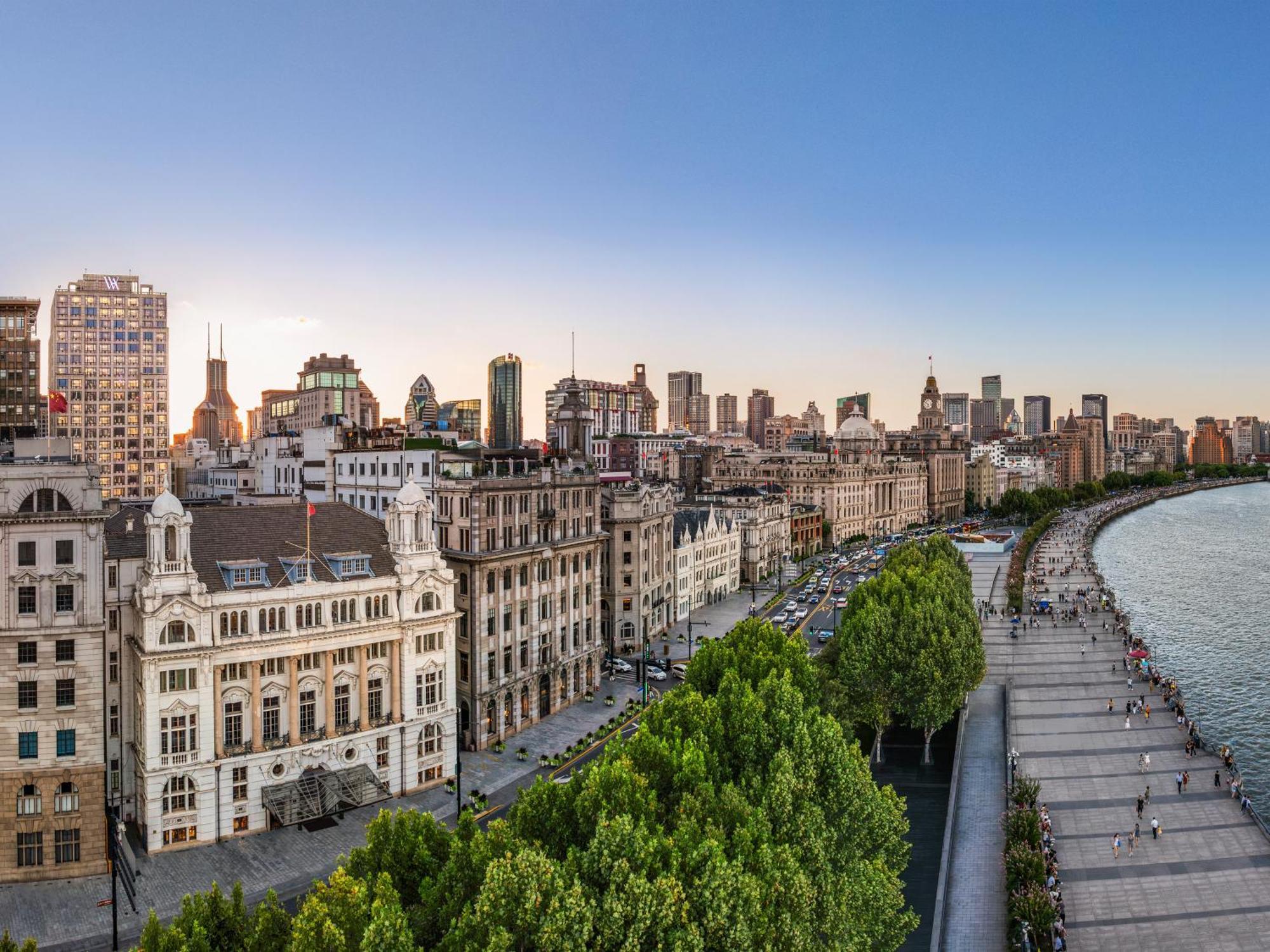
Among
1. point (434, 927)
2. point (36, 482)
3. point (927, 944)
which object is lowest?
point (927, 944)

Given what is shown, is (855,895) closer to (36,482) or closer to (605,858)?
(605,858)

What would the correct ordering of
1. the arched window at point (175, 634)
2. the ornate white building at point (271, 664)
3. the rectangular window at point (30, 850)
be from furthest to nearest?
the ornate white building at point (271, 664), the arched window at point (175, 634), the rectangular window at point (30, 850)

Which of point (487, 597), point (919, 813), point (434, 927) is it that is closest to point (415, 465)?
point (487, 597)

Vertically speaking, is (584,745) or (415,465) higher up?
(415,465)

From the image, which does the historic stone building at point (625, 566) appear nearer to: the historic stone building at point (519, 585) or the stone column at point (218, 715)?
the historic stone building at point (519, 585)

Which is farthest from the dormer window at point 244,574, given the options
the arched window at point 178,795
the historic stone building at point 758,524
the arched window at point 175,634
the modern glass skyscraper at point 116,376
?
the modern glass skyscraper at point 116,376

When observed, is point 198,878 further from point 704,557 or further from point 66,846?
point 704,557

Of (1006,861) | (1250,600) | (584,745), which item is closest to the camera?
(1006,861)
